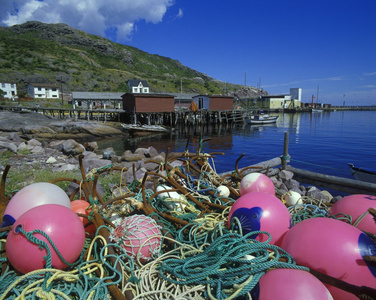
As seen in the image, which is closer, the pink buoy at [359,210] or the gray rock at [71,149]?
the pink buoy at [359,210]

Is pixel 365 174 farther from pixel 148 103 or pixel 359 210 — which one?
pixel 148 103

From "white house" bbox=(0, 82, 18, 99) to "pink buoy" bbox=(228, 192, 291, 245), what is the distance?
74.5 metres

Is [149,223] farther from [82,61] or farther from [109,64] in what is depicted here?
[109,64]

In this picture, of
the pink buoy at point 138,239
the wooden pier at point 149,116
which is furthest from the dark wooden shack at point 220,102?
the pink buoy at point 138,239

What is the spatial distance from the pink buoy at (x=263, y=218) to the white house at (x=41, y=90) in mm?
76624

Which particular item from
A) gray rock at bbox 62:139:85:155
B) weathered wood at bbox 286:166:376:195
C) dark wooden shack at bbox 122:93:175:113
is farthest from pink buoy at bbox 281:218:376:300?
dark wooden shack at bbox 122:93:175:113

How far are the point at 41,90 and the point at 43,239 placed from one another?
7797 cm

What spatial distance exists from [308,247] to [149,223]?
1795mm

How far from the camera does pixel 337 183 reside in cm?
730

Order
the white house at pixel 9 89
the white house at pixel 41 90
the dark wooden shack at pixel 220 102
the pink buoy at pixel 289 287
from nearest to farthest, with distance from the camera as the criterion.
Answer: the pink buoy at pixel 289 287, the dark wooden shack at pixel 220 102, the white house at pixel 9 89, the white house at pixel 41 90

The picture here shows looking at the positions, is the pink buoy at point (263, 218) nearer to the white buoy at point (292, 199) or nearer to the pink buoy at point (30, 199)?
the white buoy at point (292, 199)

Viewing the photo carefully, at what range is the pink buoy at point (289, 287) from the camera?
169 centimetres

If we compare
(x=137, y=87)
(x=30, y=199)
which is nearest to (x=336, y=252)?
(x=30, y=199)

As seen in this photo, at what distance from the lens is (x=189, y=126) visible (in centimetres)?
4300
